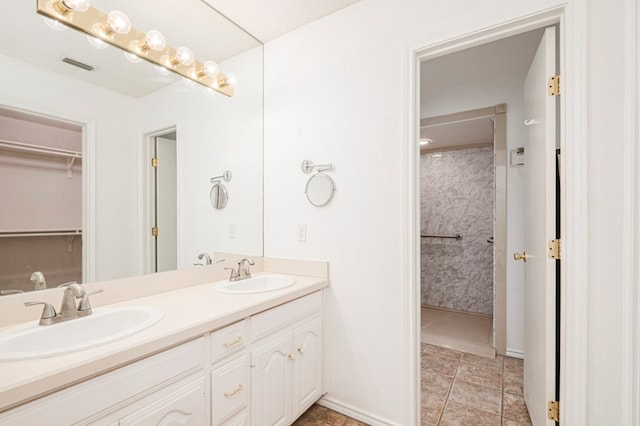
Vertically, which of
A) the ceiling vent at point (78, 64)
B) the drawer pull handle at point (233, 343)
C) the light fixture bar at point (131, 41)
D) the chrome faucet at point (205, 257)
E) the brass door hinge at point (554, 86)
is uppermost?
the light fixture bar at point (131, 41)

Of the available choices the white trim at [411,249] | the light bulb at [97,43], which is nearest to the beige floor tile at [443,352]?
the white trim at [411,249]

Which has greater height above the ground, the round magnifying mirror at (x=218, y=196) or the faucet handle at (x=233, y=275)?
the round magnifying mirror at (x=218, y=196)

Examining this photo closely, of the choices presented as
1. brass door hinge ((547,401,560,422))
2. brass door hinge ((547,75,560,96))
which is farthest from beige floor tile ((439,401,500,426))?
brass door hinge ((547,75,560,96))

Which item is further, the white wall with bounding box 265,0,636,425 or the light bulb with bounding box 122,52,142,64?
the light bulb with bounding box 122,52,142,64

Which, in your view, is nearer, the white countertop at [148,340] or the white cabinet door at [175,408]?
the white countertop at [148,340]

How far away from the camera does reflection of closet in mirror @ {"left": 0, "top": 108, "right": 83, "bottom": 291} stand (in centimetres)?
118

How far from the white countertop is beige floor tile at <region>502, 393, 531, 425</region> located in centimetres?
144

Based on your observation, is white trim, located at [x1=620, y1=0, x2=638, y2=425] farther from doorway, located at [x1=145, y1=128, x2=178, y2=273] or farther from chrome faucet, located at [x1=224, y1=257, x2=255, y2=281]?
doorway, located at [x1=145, y1=128, x2=178, y2=273]

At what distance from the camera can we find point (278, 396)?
1.54 metres

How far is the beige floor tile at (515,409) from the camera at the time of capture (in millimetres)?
1811

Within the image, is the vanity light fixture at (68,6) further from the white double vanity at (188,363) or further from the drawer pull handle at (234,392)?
the drawer pull handle at (234,392)

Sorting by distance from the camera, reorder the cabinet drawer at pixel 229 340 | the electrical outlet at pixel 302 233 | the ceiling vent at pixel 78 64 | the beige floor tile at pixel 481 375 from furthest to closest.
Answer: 1. the beige floor tile at pixel 481 375
2. the electrical outlet at pixel 302 233
3. the ceiling vent at pixel 78 64
4. the cabinet drawer at pixel 229 340

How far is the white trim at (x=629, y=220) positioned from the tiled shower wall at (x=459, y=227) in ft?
8.55

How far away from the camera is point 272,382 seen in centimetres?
151
